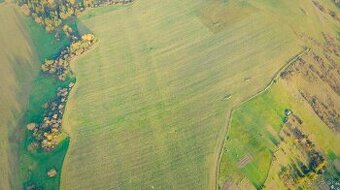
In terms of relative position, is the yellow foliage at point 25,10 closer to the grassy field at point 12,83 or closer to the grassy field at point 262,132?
the grassy field at point 12,83

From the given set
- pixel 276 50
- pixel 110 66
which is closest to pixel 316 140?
pixel 276 50

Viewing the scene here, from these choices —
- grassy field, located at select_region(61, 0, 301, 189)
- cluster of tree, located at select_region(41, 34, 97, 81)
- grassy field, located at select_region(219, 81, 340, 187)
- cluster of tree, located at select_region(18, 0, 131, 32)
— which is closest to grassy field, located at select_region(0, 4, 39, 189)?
cluster of tree, located at select_region(18, 0, 131, 32)

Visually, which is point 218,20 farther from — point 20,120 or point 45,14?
point 20,120

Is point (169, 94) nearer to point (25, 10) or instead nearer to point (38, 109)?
point (38, 109)

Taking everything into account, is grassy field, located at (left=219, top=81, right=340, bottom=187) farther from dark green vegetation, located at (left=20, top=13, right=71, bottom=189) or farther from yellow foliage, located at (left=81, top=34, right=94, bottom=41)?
yellow foliage, located at (left=81, top=34, right=94, bottom=41)

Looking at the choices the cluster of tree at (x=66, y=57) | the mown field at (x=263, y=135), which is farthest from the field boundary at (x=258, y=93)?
the cluster of tree at (x=66, y=57)

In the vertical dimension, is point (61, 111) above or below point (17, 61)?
below
